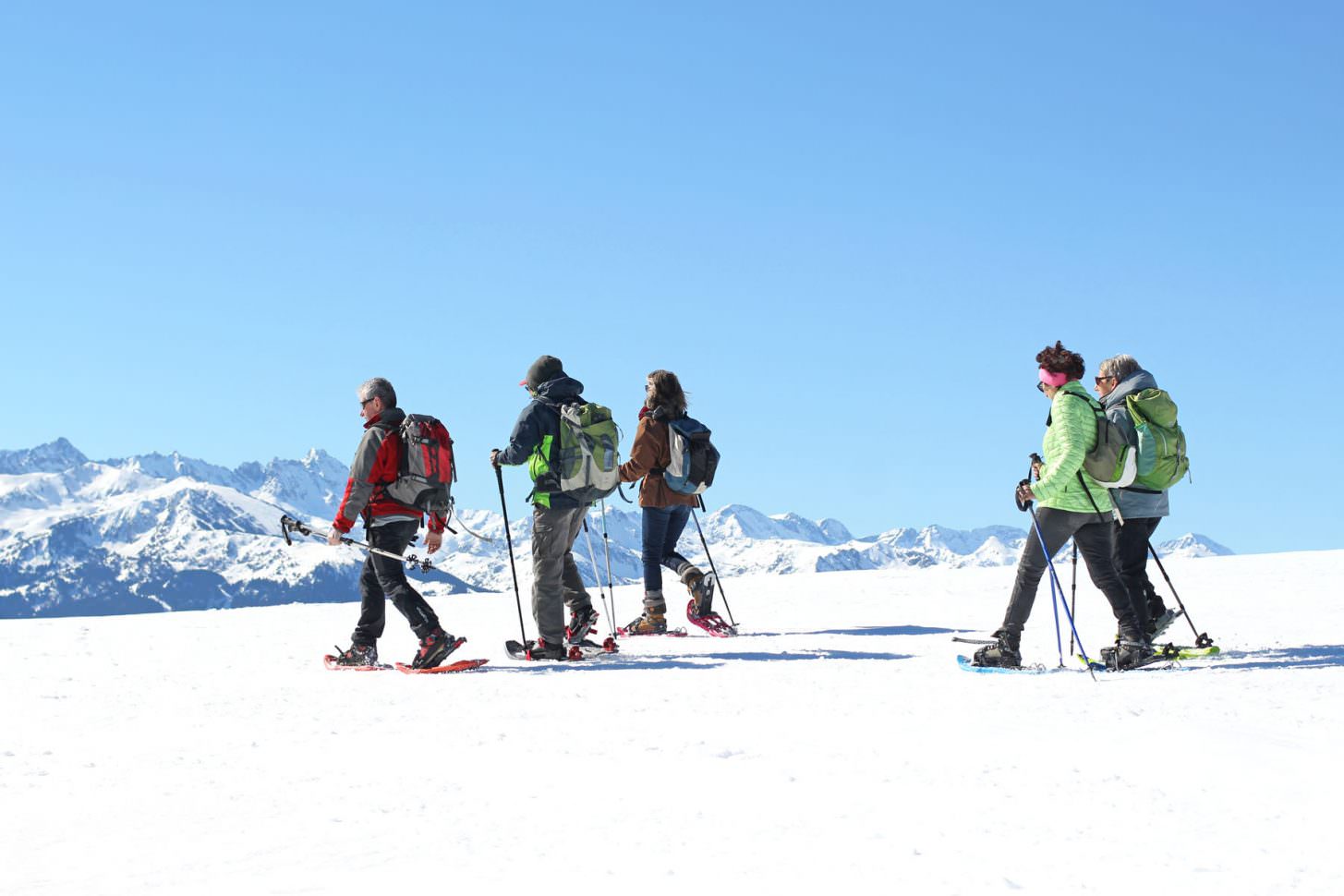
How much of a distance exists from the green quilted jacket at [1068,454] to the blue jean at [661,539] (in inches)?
160

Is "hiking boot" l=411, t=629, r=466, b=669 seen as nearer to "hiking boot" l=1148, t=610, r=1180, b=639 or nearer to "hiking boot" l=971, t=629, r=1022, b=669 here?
"hiking boot" l=971, t=629, r=1022, b=669

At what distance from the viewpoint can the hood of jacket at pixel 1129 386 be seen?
34.5ft

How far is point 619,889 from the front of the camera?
4.35 meters

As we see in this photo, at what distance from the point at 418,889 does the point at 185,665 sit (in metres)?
7.45

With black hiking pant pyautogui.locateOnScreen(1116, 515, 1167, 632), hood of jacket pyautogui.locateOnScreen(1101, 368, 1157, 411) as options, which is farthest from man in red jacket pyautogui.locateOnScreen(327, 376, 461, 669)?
hood of jacket pyautogui.locateOnScreen(1101, 368, 1157, 411)

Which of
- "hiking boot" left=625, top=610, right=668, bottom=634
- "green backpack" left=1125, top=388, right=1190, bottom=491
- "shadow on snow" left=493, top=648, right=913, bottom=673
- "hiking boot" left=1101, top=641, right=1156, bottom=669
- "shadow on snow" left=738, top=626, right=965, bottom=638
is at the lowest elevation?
"hiking boot" left=1101, top=641, right=1156, bottom=669

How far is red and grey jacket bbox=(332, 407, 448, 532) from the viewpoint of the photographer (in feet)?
33.0

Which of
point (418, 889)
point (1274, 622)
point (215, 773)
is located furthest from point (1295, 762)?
point (1274, 622)

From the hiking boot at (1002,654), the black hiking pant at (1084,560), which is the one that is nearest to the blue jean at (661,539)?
the hiking boot at (1002,654)

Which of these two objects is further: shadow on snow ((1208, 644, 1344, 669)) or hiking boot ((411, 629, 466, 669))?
hiking boot ((411, 629, 466, 669))

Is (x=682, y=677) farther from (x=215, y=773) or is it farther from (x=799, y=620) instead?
(x=799, y=620)

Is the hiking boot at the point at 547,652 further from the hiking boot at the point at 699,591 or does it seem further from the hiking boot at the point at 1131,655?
the hiking boot at the point at 1131,655

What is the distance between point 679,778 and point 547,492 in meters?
5.32

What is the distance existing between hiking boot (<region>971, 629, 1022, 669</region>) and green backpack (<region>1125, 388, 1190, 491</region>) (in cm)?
183
